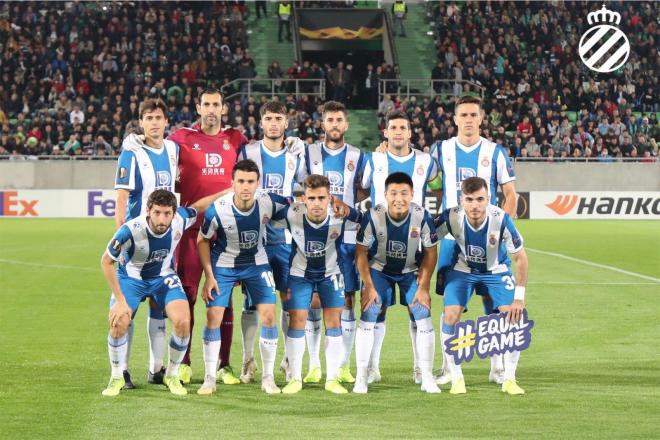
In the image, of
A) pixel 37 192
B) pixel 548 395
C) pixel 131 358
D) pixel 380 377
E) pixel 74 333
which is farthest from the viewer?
pixel 37 192

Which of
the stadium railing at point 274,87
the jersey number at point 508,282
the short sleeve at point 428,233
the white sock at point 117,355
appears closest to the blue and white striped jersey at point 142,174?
the white sock at point 117,355

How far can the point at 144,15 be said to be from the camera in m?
37.1

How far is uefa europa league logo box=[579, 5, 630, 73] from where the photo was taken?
120 ft

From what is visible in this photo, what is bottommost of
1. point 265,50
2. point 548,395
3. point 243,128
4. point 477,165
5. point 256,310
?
point 548,395

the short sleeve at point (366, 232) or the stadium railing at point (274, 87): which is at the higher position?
the stadium railing at point (274, 87)

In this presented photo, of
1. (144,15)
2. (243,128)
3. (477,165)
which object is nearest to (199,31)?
(144,15)

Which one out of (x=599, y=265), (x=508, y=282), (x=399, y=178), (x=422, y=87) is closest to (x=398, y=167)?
(x=399, y=178)

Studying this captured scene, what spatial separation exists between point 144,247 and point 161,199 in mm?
399

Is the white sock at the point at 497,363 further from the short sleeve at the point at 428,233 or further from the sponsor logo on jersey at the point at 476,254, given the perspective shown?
the short sleeve at the point at 428,233

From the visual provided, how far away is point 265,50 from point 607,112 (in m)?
11.8

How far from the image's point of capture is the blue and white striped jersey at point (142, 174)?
8664mm

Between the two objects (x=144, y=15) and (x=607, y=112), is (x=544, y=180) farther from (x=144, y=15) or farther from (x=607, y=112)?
(x=144, y=15)

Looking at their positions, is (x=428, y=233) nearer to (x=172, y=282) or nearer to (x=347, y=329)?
(x=347, y=329)

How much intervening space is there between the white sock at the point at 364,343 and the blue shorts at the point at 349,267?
0.44 m
